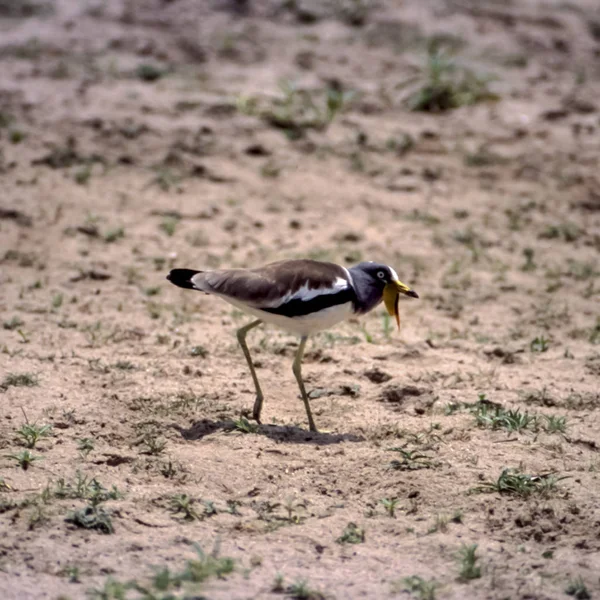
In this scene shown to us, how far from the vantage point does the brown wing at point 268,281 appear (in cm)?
571

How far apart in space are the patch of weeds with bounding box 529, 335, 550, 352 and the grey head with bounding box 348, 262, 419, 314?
1376 millimetres

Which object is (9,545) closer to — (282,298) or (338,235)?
(282,298)

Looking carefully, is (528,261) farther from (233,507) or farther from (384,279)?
(233,507)

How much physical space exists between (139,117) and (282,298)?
5161mm

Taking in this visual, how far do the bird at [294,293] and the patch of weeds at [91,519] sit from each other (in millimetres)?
1309

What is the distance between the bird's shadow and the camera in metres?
5.64

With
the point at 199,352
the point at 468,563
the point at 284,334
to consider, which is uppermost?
the point at 468,563

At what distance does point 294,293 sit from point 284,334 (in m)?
1.49

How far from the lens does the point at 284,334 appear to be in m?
7.19

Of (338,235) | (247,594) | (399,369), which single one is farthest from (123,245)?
(247,594)

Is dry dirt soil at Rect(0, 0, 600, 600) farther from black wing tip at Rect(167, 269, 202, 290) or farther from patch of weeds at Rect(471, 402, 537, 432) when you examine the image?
black wing tip at Rect(167, 269, 202, 290)

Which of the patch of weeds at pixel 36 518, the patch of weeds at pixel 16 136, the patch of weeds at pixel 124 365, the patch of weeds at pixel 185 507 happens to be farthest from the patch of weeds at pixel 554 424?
the patch of weeds at pixel 16 136

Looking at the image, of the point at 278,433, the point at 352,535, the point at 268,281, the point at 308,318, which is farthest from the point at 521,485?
the point at 268,281

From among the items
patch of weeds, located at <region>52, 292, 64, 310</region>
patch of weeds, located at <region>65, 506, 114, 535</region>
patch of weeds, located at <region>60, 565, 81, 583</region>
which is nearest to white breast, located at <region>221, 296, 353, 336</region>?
patch of weeds, located at <region>65, 506, 114, 535</region>
